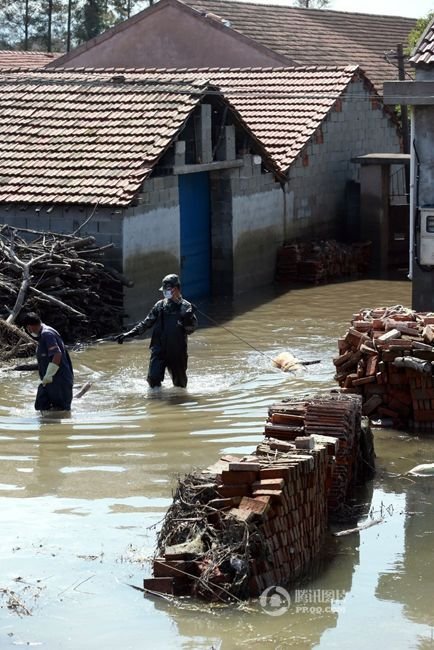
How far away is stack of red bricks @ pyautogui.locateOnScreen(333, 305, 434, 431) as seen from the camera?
45.6ft

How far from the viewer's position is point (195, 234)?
76.9 ft

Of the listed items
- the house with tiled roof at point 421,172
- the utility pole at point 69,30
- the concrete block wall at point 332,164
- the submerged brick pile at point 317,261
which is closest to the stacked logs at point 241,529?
the house with tiled roof at point 421,172

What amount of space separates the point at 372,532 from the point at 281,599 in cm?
181

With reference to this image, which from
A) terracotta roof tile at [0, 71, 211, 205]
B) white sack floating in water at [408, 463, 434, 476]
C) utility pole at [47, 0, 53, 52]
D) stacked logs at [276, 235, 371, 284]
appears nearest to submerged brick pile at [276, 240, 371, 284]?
stacked logs at [276, 235, 371, 284]

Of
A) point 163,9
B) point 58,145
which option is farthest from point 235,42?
point 58,145

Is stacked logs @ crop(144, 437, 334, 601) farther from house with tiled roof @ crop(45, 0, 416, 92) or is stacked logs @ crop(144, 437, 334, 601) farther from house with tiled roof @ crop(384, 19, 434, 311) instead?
house with tiled roof @ crop(45, 0, 416, 92)

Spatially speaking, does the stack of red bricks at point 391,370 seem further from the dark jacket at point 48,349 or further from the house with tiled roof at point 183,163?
the house with tiled roof at point 183,163

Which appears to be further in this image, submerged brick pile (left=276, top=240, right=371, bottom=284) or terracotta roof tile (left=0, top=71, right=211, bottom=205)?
submerged brick pile (left=276, top=240, right=371, bottom=284)

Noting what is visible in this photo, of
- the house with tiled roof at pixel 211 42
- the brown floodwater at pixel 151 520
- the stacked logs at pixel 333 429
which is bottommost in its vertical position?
the brown floodwater at pixel 151 520

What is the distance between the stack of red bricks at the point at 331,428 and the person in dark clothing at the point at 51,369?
3.24 meters

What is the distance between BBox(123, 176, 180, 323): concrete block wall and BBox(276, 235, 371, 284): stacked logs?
3.74 m

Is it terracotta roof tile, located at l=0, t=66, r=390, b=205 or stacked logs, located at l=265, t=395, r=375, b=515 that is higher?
terracotta roof tile, located at l=0, t=66, r=390, b=205

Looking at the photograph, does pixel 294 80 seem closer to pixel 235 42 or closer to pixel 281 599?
pixel 235 42

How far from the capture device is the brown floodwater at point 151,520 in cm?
873
